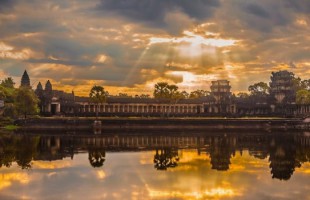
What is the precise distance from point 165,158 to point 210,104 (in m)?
99.2

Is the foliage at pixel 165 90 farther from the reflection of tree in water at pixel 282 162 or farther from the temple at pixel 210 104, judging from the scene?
the reflection of tree in water at pixel 282 162


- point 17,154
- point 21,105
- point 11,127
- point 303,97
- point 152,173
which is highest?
point 303,97

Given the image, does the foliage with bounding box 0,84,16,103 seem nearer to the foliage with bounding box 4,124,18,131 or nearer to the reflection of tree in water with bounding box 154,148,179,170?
the foliage with bounding box 4,124,18,131

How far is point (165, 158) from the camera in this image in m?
39.6

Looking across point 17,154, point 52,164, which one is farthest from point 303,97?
point 52,164

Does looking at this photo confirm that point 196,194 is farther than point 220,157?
No

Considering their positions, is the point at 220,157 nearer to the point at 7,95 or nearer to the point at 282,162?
the point at 282,162

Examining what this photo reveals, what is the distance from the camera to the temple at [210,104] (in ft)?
401

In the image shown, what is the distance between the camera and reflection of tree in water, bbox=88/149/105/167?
3559 centimetres

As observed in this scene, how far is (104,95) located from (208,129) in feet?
111

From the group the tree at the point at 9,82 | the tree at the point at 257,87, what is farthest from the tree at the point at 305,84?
the tree at the point at 9,82

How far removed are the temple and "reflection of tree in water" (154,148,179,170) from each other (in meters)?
73.9

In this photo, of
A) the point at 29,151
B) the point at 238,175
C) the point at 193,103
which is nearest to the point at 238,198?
the point at 238,175

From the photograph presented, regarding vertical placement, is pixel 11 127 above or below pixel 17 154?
above
